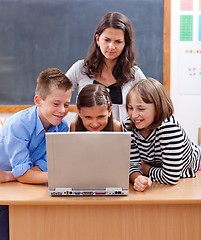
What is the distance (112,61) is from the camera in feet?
7.24

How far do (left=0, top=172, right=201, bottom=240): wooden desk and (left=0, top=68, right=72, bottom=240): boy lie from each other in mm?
145

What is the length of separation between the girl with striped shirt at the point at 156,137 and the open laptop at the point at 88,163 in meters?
0.13

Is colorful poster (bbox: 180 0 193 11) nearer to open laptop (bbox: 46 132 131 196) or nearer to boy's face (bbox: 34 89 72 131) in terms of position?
boy's face (bbox: 34 89 72 131)

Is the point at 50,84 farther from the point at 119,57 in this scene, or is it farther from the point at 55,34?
the point at 55,34

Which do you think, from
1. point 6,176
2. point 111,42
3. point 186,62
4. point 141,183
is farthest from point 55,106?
point 186,62

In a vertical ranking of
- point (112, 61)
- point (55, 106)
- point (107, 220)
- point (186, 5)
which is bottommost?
point (107, 220)

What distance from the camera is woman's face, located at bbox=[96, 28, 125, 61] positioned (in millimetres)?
2090

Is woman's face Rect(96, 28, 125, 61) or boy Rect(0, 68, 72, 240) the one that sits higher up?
woman's face Rect(96, 28, 125, 61)

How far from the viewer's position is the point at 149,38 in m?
3.10

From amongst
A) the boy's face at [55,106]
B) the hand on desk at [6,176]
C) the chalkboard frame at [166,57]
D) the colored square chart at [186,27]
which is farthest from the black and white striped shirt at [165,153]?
the colored square chart at [186,27]

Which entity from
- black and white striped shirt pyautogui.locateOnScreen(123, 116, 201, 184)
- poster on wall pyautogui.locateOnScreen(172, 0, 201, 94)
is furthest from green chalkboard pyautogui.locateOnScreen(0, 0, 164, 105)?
black and white striped shirt pyautogui.locateOnScreen(123, 116, 201, 184)

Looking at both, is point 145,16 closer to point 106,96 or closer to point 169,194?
point 106,96

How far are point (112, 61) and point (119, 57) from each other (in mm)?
48

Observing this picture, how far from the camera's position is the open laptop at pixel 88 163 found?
131cm
